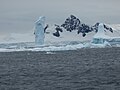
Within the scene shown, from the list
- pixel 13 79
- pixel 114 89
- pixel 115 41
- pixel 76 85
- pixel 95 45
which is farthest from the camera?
pixel 115 41

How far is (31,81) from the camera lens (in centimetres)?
3784

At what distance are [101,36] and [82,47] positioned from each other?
1064 centimetres

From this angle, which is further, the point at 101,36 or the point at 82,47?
the point at 101,36

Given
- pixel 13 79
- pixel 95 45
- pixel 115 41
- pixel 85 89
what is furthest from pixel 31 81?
pixel 115 41

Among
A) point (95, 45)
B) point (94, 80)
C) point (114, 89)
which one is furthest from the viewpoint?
point (95, 45)

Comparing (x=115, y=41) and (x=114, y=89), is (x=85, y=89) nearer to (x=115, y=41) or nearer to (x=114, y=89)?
(x=114, y=89)

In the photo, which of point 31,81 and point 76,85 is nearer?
point 76,85

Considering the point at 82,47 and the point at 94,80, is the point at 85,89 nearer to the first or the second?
the point at 94,80

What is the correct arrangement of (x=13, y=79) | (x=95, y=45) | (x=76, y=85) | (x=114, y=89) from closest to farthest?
(x=114, y=89) < (x=76, y=85) < (x=13, y=79) < (x=95, y=45)

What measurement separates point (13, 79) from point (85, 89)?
9.10m

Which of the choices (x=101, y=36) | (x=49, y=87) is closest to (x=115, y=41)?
(x=101, y=36)

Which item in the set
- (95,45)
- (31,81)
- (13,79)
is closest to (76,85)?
(31,81)

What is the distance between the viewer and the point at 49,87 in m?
34.1

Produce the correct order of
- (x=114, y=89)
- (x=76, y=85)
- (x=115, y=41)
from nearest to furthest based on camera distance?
(x=114, y=89) → (x=76, y=85) → (x=115, y=41)
